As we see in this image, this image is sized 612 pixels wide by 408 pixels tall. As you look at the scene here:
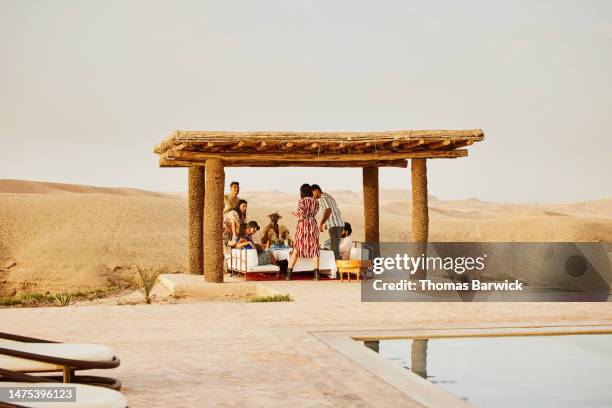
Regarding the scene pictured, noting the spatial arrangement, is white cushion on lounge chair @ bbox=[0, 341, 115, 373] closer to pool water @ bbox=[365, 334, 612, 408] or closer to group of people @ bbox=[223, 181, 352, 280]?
pool water @ bbox=[365, 334, 612, 408]

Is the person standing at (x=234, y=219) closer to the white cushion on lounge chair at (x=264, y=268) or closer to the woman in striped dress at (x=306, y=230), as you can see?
the white cushion on lounge chair at (x=264, y=268)

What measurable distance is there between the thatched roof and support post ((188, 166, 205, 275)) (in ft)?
4.56

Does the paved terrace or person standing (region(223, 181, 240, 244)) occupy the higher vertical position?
person standing (region(223, 181, 240, 244))

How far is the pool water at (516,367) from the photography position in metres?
7.19

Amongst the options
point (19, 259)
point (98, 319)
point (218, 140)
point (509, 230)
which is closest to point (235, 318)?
point (98, 319)

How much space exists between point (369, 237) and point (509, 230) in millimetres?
37844

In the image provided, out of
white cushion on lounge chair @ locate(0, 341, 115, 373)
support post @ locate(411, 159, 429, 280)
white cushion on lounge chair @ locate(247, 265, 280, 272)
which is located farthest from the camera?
white cushion on lounge chair @ locate(247, 265, 280, 272)

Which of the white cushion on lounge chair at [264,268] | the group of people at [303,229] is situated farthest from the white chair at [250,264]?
the group of people at [303,229]

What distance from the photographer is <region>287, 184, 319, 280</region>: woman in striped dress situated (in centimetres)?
1667

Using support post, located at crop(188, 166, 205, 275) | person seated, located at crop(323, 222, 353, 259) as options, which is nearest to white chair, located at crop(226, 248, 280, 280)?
person seated, located at crop(323, 222, 353, 259)

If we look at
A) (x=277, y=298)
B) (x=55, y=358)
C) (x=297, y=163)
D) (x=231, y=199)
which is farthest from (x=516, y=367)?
(x=297, y=163)

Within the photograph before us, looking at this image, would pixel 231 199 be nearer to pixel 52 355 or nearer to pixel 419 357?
pixel 419 357

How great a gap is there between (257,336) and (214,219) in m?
6.81

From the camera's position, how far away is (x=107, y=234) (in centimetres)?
3994
